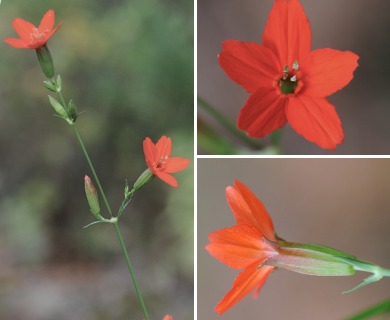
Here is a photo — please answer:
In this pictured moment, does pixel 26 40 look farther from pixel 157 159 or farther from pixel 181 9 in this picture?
pixel 181 9

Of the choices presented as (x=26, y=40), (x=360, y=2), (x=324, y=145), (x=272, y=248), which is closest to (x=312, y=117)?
(x=324, y=145)

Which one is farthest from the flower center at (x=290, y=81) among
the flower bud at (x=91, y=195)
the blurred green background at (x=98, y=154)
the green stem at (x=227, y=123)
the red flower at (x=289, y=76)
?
the blurred green background at (x=98, y=154)

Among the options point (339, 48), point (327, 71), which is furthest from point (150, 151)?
point (339, 48)

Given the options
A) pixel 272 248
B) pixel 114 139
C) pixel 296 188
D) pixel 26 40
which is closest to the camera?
pixel 272 248

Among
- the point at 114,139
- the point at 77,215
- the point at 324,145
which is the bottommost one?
the point at 77,215

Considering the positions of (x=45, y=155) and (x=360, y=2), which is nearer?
(x=360, y=2)

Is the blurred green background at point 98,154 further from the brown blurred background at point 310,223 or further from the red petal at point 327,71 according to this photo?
the red petal at point 327,71

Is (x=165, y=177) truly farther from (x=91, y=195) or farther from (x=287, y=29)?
(x=287, y=29)

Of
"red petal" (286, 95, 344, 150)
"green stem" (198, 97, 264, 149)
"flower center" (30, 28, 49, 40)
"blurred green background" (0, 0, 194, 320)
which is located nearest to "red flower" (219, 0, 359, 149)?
"red petal" (286, 95, 344, 150)
